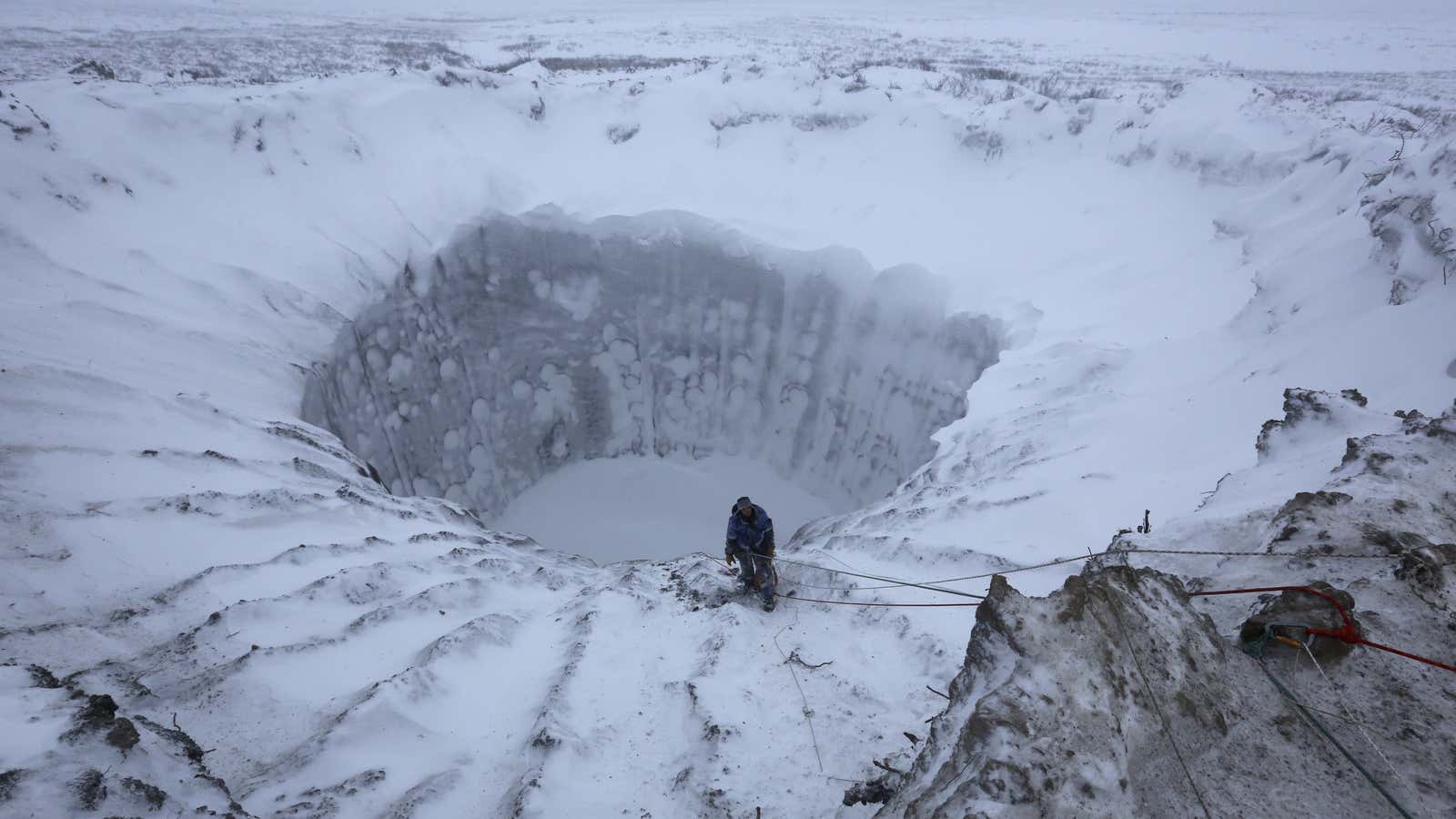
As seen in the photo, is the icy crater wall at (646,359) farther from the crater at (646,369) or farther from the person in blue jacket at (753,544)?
the person in blue jacket at (753,544)

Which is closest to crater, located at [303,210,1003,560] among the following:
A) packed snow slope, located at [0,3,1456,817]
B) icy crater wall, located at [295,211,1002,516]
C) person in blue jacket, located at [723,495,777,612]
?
icy crater wall, located at [295,211,1002,516]

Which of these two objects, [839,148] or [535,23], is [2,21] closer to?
[535,23]

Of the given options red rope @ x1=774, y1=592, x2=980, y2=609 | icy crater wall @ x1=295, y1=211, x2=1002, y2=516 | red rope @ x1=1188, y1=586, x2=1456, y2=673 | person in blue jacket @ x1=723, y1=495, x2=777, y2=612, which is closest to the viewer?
red rope @ x1=1188, y1=586, x2=1456, y2=673

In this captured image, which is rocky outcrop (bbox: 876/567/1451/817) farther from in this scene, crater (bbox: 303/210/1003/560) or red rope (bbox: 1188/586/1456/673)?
crater (bbox: 303/210/1003/560)

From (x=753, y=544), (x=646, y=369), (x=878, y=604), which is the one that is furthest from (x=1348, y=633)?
(x=646, y=369)

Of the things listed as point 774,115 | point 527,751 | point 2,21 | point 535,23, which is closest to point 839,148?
point 774,115

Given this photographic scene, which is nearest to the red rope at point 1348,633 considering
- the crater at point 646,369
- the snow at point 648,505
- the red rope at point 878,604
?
the red rope at point 878,604
